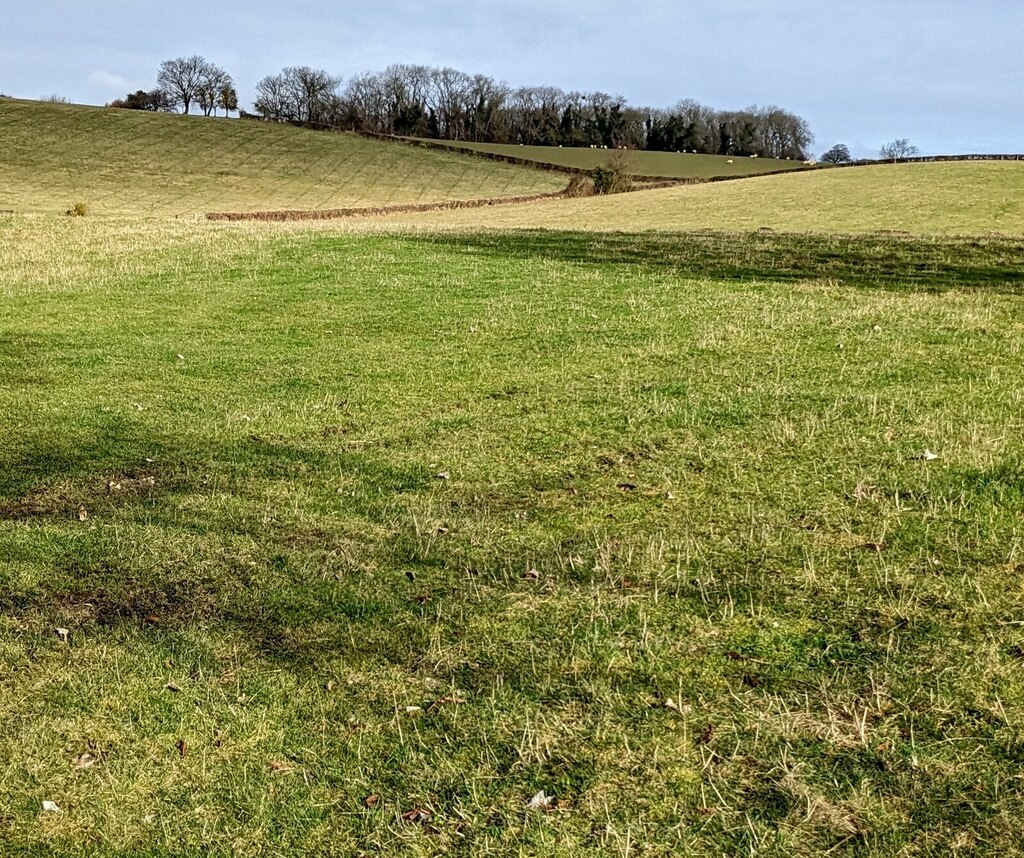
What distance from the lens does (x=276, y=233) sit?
2756 cm

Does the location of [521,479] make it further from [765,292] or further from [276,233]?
[276,233]

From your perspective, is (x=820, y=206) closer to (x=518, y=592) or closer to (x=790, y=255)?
(x=790, y=255)

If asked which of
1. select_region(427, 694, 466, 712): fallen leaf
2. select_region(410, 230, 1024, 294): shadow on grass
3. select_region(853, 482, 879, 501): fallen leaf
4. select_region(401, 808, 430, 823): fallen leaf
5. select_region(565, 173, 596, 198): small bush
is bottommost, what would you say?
select_region(401, 808, 430, 823): fallen leaf

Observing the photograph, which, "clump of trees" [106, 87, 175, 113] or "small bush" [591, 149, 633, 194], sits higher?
"clump of trees" [106, 87, 175, 113]

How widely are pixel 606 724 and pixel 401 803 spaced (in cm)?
107

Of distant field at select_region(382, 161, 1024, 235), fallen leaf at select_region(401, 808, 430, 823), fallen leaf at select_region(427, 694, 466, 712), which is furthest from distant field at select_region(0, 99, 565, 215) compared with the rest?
fallen leaf at select_region(401, 808, 430, 823)

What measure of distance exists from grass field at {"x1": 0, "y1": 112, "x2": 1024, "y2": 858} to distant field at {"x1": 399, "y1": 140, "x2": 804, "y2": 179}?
81644 millimetres

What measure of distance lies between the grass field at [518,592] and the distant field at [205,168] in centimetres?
4663

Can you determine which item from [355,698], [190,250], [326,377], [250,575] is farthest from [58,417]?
[190,250]

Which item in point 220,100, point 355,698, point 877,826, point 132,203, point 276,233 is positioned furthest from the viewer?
point 220,100

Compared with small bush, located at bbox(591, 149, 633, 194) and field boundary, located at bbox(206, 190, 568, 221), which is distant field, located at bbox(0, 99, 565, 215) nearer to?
field boundary, located at bbox(206, 190, 568, 221)

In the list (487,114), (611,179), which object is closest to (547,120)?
(487,114)

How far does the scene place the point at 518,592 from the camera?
5.66 metres

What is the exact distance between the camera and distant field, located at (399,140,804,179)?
9419 cm
